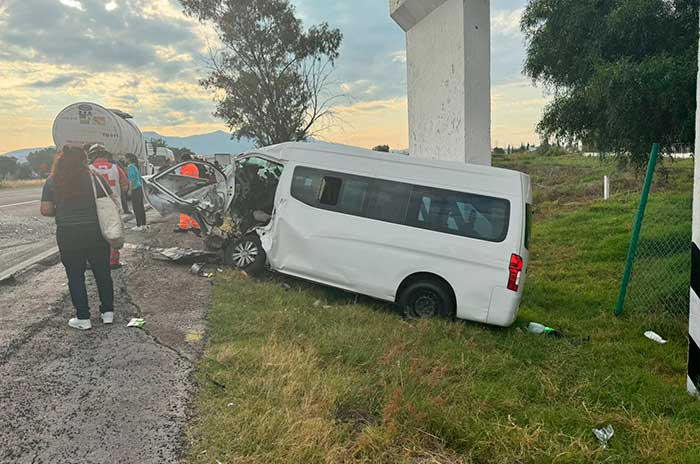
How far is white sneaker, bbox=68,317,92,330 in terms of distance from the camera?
190 inches

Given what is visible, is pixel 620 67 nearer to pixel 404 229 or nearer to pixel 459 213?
pixel 459 213

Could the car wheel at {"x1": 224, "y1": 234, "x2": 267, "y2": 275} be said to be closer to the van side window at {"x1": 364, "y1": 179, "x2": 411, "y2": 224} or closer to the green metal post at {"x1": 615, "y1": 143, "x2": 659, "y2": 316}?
the van side window at {"x1": 364, "y1": 179, "x2": 411, "y2": 224}

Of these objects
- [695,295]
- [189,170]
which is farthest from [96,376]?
[189,170]

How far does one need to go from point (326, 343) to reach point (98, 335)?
2.30 metres

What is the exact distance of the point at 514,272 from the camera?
533cm

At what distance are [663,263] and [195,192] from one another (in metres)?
7.41

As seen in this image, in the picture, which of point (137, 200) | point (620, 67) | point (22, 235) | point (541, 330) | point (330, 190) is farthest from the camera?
point (137, 200)

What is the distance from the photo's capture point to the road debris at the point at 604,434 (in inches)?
127

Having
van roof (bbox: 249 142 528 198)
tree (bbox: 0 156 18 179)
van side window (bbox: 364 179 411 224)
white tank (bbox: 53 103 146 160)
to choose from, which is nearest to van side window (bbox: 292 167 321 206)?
van roof (bbox: 249 142 528 198)

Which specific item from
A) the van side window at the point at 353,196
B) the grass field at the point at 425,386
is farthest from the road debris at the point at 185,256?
the van side window at the point at 353,196

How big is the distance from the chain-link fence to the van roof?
7.66 ft

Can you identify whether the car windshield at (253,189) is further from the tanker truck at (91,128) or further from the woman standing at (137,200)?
the tanker truck at (91,128)

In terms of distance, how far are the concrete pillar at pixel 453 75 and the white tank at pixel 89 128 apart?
1270cm

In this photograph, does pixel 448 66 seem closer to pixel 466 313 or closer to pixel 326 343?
pixel 466 313
